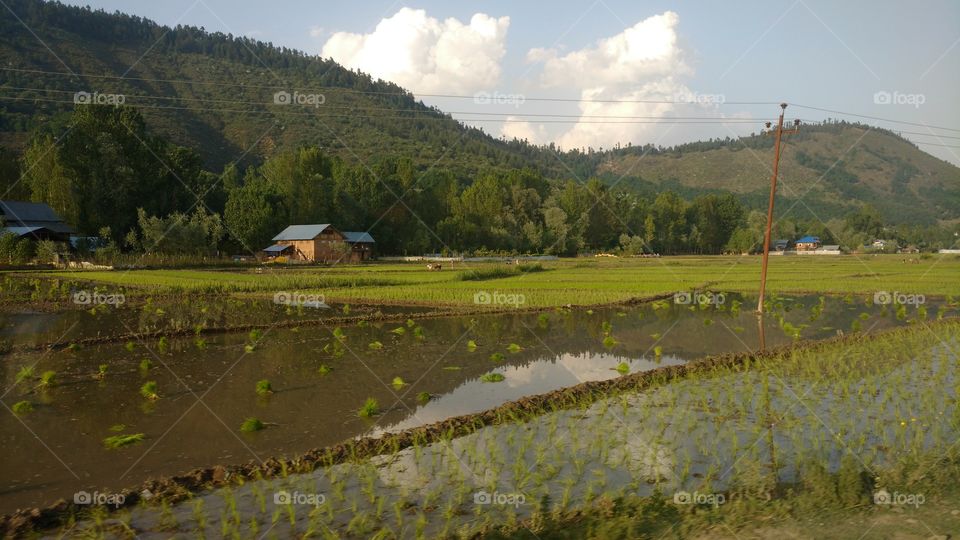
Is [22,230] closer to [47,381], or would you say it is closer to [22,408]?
[47,381]

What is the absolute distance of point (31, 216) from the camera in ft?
→ 200

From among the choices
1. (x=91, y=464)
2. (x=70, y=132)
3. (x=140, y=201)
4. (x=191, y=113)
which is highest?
(x=191, y=113)

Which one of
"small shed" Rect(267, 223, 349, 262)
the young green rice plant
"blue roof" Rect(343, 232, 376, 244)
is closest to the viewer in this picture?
the young green rice plant

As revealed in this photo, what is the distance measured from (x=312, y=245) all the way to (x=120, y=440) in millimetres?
59450

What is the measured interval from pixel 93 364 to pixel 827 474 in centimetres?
1495

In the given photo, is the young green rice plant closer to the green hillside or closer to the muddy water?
the muddy water

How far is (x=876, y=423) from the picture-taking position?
32.7 ft

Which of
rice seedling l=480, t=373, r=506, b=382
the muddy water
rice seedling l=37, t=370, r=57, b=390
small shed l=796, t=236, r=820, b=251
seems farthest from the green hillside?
rice seedling l=480, t=373, r=506, b=382

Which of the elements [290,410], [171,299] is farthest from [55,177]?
[290,410]

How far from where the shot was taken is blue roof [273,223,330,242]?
6675cm

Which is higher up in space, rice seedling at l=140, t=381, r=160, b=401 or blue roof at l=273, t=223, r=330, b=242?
blue roof at l=273, t=223, r=330, b=242

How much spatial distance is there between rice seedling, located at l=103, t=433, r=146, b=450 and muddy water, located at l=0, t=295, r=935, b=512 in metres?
0.14

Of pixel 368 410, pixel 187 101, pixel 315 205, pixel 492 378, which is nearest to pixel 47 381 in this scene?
pixel 368 410

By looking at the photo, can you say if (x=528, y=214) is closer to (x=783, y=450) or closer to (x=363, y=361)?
(x=363, y=361)
